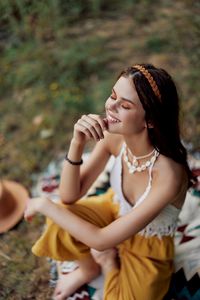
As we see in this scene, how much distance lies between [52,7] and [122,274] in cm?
247

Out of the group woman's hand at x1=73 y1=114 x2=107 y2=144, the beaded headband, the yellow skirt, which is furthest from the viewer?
the yellow skirt

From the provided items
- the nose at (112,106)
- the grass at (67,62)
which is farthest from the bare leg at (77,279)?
the nose at (112,106)

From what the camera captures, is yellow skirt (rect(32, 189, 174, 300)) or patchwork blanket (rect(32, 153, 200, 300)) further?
patchwork blanket (rect(32, 153, 200, 300))

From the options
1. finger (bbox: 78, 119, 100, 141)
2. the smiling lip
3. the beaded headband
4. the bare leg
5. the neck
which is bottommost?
the bare leg

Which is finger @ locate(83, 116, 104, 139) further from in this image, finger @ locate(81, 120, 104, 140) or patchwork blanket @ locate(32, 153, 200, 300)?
patchwork blanket @ locate(32, 153, 200, 300)

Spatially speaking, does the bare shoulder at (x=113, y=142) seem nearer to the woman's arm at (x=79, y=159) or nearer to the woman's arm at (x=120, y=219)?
the woman's arm at (x=79, y=159)

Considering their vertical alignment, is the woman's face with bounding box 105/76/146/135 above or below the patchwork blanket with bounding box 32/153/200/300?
above

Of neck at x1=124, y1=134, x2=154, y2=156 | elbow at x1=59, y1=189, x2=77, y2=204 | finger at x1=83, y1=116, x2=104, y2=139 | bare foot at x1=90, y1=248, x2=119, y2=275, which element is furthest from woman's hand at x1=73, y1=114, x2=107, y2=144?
bare foot at x1=90, y1=248, x2=119, y2=275

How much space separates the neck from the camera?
64.8 inches

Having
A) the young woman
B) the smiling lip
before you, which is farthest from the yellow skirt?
the smiling lip

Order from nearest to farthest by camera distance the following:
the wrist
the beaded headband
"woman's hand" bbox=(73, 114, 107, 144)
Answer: the beaded headband, "woman's hand" bbox=(73, 114, 107, 144), the wrist

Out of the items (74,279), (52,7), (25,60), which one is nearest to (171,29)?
(52,7)

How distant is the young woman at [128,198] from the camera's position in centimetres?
152

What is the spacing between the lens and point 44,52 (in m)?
3.59
